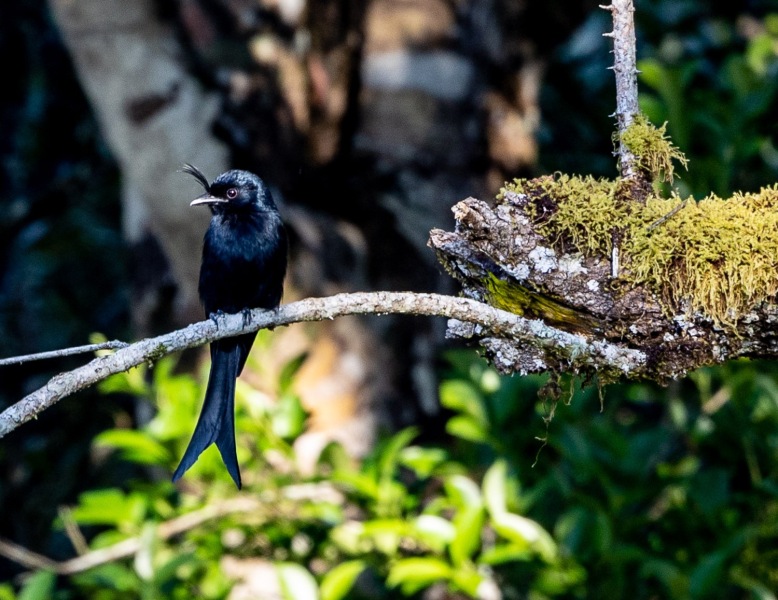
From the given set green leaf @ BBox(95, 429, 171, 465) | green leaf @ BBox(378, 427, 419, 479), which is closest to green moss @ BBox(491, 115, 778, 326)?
green leaf @ BBox(378, 427, 419, 479)

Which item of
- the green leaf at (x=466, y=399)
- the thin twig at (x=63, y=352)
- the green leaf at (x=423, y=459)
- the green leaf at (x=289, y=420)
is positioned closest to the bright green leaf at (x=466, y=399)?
the green leaf at (x=466, y=399)

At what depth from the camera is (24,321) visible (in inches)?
253

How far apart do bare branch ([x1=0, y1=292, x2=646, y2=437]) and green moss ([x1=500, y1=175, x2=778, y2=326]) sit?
0.49 ft

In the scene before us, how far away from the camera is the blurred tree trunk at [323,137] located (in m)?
4.70

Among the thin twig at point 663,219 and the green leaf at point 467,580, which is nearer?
the thin twig at point 663,219

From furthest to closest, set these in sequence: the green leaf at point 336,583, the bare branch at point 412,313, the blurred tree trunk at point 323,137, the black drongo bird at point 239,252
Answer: the blurred tree trunk at point 323,137
the black drongo bird at point 239,252
the green leaf at point 336,583
the bare branch at point 412,313

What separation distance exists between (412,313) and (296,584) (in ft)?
5.38

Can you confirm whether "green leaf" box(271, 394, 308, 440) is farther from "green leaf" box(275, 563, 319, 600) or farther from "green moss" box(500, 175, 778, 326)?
"green moss" box(500, 175, 778, 326)

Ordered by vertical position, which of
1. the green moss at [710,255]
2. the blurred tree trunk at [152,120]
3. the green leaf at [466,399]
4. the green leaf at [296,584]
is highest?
the blurred tree trunk at [152,120]

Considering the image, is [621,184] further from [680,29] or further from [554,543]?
[680,29]

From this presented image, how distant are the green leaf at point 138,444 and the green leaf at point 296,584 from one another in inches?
27.4

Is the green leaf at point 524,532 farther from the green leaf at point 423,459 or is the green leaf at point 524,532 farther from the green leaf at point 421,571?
the green leaf at point 423,459

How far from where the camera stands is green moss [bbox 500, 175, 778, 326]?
201 centimetres

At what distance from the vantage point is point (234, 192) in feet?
12.1
